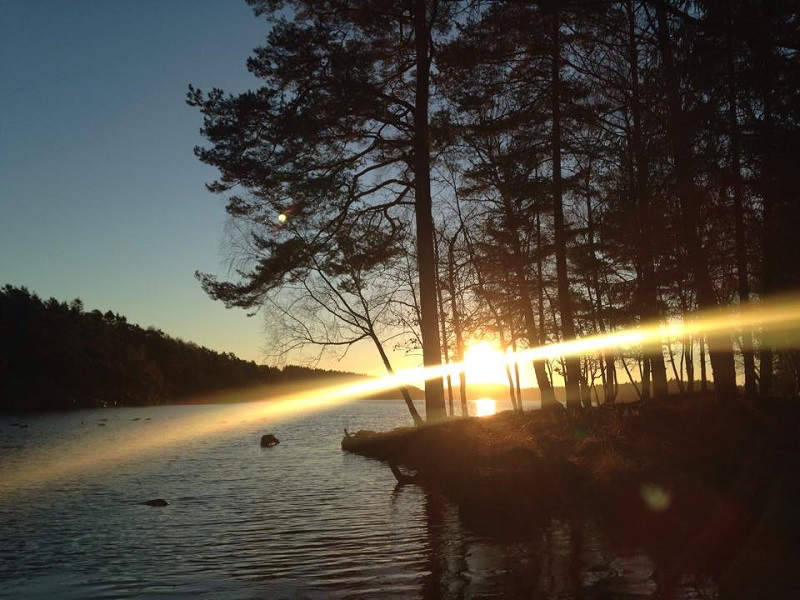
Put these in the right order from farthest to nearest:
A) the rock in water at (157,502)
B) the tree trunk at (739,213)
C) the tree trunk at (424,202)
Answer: the tree trunk at (424,202) → the rock in water at (157,502) → the tree trunk at (739,213)

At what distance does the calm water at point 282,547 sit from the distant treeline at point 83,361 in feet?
255

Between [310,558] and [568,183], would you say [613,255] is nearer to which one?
[568,183]

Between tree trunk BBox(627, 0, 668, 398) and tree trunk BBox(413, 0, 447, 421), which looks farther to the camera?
tree trunk BBox(413, 0, 447, 421)

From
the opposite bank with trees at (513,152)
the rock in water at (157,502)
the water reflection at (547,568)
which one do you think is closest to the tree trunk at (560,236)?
the opposite bank with trees at (513,152)

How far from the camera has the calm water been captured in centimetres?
834

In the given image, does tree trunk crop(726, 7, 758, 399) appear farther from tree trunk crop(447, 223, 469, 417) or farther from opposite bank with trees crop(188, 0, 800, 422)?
tree trunk crop(447, 223, 469, 417)

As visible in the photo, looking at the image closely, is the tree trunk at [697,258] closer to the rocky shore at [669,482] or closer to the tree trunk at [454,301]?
the rocky shore at [669,482]

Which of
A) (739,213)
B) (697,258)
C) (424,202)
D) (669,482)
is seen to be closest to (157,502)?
(424,202)

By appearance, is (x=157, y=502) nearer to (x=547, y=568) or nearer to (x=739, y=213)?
(x=547, y=568)

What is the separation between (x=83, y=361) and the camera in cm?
12925

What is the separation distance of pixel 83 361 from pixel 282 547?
133 m

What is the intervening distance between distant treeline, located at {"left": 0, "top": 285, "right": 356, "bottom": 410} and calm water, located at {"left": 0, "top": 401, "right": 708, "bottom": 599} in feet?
255

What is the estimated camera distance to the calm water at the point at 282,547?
8336 millimetres

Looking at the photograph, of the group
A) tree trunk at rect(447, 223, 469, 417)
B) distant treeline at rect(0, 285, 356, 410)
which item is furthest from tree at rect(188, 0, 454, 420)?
→ distant treeline at rect(0, 285, 356, 410)
